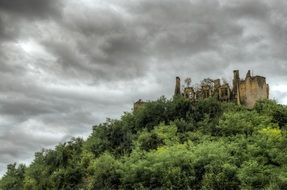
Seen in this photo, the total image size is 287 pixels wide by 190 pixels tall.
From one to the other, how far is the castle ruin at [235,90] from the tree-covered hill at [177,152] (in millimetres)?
4188

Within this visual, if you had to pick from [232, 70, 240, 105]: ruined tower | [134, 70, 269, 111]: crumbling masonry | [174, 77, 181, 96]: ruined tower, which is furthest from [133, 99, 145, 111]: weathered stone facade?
[232, 70, 240, 105]: ruined tower

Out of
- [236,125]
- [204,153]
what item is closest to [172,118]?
[236,125]

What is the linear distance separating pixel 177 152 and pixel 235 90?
24.1 metres

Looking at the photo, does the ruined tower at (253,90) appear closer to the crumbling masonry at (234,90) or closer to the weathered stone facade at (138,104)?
the crumbling masonry at (234,90)

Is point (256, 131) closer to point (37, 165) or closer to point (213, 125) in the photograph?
point (213, 125)

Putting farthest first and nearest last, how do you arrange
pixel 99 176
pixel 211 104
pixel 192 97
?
pixel 192 97
pixel 211 104
pixel 99 176

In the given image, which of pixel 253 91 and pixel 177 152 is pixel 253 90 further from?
pixel 177 152

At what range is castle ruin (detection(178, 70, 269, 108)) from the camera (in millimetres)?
79500

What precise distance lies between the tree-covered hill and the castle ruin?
13.7 feet

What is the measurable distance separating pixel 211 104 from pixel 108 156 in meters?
17.6

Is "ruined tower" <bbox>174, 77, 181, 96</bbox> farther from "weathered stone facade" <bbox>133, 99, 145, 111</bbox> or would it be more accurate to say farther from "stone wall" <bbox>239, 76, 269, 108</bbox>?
"stone wall" <bbox>239, 76, 269, 108</bbox>

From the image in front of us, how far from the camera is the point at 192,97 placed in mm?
86875

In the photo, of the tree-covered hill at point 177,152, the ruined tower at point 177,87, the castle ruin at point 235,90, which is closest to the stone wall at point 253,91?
the castle ruin at point 235,90

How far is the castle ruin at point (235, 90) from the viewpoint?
3130 inches
